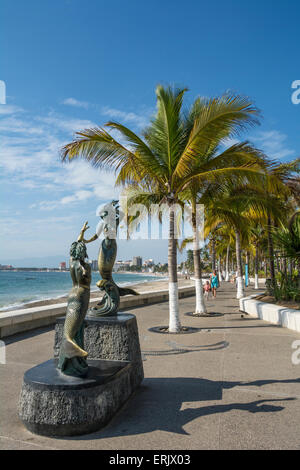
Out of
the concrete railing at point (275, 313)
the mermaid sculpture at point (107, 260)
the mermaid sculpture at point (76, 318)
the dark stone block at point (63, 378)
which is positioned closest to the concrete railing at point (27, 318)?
the mermaid sculpture at point (107, 260)

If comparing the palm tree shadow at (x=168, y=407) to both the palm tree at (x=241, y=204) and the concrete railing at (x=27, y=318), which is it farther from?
the palm tree at (x=241, y=204)

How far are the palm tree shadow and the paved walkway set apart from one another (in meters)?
0.01

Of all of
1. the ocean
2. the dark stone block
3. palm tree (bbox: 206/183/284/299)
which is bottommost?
the ocean

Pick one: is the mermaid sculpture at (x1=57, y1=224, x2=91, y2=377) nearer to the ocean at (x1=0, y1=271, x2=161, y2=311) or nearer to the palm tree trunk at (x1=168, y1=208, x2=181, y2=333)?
the palm tree trunk at (x1=168, y1=208, x2=181, y2=333)

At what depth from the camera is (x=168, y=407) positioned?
4.32m

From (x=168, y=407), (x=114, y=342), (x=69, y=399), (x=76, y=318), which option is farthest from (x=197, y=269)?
(x=69, y=399)

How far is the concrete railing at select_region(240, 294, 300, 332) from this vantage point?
9672 mm

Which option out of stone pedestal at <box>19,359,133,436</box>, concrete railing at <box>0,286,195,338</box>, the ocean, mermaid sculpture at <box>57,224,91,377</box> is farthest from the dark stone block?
the ocean

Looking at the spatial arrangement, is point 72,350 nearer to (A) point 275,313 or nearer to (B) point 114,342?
(B) point 114,342

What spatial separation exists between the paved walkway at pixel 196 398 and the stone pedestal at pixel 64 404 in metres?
0.10

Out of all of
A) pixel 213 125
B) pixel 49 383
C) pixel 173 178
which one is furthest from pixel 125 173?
pixel 49 383

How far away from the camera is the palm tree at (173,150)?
891cm
